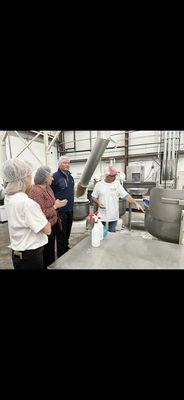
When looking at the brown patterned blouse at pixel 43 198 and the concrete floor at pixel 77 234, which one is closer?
the brown patterned blouse at pixel 43 198

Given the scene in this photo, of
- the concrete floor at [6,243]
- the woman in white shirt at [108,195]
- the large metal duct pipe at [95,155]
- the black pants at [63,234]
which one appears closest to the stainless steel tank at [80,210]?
the concrete floor at [6,243]

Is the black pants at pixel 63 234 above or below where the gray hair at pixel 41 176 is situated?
below

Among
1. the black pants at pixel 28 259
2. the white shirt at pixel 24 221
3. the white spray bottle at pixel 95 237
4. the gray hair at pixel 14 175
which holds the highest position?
the gray hair at pixel 14 175

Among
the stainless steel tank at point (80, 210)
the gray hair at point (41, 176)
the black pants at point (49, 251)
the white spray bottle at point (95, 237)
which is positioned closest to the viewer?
the white spray bottle at point (95, 237)

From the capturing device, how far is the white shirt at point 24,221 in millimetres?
974

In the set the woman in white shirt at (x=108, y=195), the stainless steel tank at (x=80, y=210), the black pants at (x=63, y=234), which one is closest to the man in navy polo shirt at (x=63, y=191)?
the black pants at (x=63, y=234)

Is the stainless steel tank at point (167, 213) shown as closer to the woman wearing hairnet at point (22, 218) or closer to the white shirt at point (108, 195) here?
the white shirt at point (108, 195)

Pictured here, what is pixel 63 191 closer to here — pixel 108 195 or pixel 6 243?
pixel 108 195

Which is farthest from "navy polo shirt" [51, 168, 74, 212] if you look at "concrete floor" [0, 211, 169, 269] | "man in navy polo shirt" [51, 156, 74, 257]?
"concrete floor" [0, 211, 169, 269]

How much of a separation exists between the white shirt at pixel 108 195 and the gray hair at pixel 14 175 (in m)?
0.99

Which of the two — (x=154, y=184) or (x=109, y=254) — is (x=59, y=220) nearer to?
(x=109, y=254)

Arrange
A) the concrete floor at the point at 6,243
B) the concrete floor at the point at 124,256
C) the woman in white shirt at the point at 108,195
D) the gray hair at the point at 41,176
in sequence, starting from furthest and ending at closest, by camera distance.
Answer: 1. the concrete floor at the point at 6,243
2. the woman in white shirt at the point at 108,195
3. the gray hair at the point at 41,176
4. the concrete floor at the point at 124,256

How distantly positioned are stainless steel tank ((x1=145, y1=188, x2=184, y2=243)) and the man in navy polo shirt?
2.81 feet
